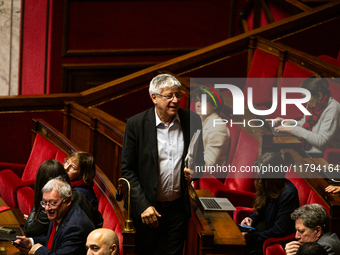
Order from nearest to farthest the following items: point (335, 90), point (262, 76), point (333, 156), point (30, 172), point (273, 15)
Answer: point (333, 156) → point (335, 90) → point (30, 172) → point (262, 76) → point (273, 15)

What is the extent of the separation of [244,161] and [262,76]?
88 centimetres

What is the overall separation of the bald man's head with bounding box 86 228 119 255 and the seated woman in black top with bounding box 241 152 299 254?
52 centimetres

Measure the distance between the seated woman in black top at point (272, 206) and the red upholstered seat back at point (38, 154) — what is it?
3.01 feet

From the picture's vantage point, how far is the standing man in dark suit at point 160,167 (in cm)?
117

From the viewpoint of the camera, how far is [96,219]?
4.39 feet

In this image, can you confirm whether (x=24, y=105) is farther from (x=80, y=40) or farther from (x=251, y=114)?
(x=251, y=114)

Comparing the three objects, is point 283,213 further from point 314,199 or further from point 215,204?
point 215,204

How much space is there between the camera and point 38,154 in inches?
81.4

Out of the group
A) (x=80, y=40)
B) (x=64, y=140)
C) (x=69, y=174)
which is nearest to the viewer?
(x=69, y=174)

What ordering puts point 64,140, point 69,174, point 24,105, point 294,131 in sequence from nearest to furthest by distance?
point 69,174, point 294,131, point 64,140, point 24,105

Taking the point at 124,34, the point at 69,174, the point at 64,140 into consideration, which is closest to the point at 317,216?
the point at 69,174

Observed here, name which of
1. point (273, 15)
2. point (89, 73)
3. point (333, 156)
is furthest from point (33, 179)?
point (273, 15)

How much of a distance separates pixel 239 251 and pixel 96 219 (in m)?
0.43

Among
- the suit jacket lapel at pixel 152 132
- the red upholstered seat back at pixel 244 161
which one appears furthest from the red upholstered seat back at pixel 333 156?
the suit jacket lapel at pixel 152 132
